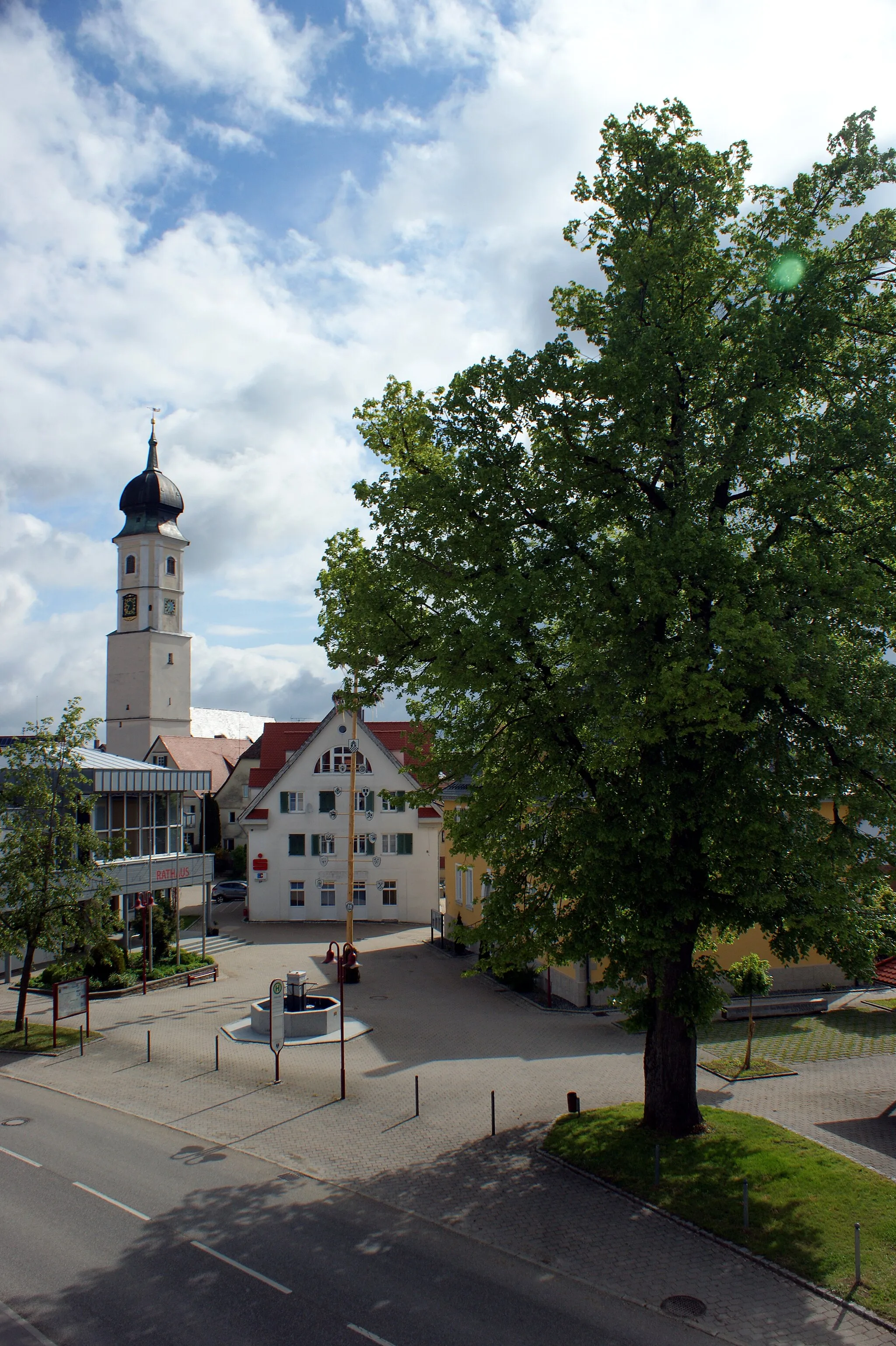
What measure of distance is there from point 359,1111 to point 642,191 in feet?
54.8

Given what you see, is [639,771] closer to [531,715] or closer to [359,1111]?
[531,715]

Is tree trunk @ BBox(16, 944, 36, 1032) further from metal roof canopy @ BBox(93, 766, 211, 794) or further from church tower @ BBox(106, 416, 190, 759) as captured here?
church tower @ BBox(106, 416, 190, 759)

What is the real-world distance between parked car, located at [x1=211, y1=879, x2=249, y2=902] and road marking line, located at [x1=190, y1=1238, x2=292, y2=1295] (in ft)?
139

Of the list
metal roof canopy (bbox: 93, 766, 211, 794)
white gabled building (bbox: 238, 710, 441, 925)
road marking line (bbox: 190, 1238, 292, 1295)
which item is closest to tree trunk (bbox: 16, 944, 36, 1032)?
metal roof canopy (bbox: 93, 766, 211, 794)

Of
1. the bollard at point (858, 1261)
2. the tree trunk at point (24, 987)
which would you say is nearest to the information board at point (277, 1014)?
the tree trunk at point (24, 987)

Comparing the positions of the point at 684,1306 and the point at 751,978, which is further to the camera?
the point at 751,978

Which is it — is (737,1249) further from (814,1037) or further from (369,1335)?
(814,1037)

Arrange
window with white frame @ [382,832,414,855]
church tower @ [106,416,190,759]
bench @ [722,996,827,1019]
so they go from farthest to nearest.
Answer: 1. church tower @ [106,416,190,759]
2. window with white frame @ [382,832,414,855]
3. bench @ [722,996,827,1019]

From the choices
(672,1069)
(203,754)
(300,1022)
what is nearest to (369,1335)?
(672,1069)

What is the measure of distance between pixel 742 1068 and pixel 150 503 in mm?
77172

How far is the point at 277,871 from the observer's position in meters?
43.2

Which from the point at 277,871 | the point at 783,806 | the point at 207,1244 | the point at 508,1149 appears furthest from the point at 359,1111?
the point at 277,871

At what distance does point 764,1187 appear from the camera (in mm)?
12664

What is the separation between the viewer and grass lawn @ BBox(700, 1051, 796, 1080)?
18.6 metres
